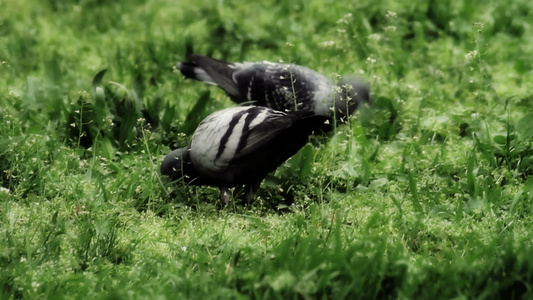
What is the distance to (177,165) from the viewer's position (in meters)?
4.64

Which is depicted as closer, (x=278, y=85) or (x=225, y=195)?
(x=225, y=195)

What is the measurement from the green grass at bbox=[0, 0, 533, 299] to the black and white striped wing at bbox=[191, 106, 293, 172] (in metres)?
0.25

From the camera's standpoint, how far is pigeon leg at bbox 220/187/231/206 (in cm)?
452

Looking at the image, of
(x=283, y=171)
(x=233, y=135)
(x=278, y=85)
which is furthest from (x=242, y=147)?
(x=278, y=85)

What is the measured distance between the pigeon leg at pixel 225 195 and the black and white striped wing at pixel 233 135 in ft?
0.51

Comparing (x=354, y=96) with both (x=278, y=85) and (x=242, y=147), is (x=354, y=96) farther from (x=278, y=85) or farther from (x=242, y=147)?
(x=242, y=147)

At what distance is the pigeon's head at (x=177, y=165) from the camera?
463 centimetres

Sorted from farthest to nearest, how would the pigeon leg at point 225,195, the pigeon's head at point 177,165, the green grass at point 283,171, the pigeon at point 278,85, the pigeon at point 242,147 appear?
1. the pigeon at point 278,85
2. the pigeon's head at point 177,165
3. the pigeon leg at point 225,195
4. the pigeon at point 242,147
5. the green grass at point 283,171

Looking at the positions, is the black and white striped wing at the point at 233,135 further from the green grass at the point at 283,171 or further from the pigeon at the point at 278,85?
the pigeon at the point at 278,85

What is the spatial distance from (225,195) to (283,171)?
0.40 m

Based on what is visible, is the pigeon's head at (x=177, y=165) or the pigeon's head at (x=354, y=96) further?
the pigeon's head at (x=354, y=96)

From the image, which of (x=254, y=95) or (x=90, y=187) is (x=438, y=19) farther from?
(x=90, y=187)

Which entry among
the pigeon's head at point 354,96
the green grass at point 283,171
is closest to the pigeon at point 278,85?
the pigeon's head at point 354,96

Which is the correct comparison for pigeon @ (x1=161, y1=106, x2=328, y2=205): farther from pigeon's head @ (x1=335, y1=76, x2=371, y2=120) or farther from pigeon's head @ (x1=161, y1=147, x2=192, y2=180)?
pigeon's head @ (x1=335, y1=76, x2=371, y2=120)
